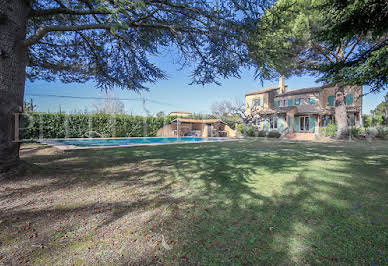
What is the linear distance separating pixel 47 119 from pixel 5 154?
17.4 meters

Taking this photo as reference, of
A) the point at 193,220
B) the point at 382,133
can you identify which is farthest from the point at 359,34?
the point at 382,133

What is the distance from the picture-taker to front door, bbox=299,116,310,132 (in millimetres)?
25875

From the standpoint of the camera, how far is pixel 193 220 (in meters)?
2.77

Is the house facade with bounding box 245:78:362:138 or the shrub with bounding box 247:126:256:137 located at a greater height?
the house facade with bounding box 245:78:362:138

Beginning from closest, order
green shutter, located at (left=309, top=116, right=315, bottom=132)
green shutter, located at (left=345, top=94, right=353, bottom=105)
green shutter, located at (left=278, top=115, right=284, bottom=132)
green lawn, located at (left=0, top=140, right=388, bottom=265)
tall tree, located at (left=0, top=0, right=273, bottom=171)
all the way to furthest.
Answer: green lawn, located at (left=0, top=140, right=388, bottom=265) → tall tree, located at (left=0, top=0, right=273, bottom=171) → green shutter, located at (left=345, top=94, right=353, bottom=105) → green shutter, located at (left=309, top=116, right=315, bottom=132) → green shutter, located at (left=278, top=115, right=284, bottom=132)

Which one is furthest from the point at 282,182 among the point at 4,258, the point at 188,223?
the point at 4,258

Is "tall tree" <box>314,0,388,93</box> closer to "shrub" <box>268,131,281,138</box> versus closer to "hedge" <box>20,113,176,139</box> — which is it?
"shrub" <box>268,131,281,138</box>

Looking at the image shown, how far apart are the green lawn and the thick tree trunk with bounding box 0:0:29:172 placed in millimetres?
764

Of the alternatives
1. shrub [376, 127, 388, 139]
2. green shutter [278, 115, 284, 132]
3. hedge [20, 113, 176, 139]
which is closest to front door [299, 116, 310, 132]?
green shutter [278, 115, 284, 132]

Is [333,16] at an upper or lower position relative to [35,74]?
upper

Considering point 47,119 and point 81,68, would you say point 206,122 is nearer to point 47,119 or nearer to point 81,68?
point 47,119

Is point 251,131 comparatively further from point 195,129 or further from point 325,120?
point 195,129

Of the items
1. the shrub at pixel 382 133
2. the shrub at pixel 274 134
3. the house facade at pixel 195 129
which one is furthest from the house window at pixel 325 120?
the house facade at pixel 195 129

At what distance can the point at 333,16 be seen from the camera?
675 centimetres
